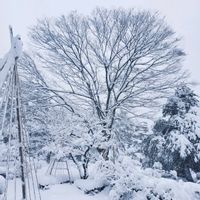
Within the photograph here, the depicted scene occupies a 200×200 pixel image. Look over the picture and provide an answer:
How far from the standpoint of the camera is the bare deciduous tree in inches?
461

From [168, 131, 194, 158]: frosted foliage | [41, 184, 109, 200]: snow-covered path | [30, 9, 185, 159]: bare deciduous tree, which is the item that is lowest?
[41, 184, 109, 200]: snow-covered path

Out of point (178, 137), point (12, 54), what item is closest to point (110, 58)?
point (178, 137)

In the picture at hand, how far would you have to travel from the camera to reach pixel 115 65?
1284 centimetres

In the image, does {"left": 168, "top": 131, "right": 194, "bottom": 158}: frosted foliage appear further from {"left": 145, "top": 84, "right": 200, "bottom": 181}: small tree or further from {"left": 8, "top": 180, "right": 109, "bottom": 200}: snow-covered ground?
A: {"left": 8, "top": 180, "right": 109, "bottom": 200}: snow-covered ground

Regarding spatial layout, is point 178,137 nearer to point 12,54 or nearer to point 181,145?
point 181,145

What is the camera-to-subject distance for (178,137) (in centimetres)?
1173

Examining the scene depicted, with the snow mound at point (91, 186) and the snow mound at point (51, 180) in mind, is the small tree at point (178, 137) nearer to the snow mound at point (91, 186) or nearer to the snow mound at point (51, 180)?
the snow mound at point (91, 186)

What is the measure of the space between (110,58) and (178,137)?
4578mm

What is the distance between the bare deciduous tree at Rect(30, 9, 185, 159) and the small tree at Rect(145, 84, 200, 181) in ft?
3.74

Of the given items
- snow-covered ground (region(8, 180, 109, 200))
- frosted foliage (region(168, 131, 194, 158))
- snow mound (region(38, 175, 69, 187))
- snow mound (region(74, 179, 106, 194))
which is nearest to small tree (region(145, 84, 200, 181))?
frosted foliage (region(168, 131, 194, 158))

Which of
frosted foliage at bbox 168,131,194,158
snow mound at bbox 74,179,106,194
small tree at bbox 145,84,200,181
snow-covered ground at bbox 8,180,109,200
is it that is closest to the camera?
snow-covered ground at bbox 8,180,109,200

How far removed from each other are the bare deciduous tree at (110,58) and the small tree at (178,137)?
1.14 meters

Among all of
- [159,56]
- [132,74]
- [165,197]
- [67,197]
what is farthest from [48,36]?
[165,197]

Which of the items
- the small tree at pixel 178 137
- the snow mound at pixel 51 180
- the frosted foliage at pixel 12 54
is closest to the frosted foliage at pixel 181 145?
the small tree at pixel 178 137
